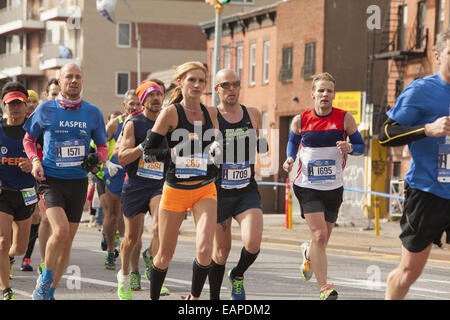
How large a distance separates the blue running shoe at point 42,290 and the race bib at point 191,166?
1747mm

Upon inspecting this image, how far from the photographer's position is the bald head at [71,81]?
30.5ft

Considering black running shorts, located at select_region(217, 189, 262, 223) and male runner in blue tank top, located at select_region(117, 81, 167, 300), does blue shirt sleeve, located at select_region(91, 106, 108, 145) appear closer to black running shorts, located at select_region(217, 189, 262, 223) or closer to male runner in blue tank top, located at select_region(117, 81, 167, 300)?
male runner in blue tank top, located at select_region(117, 81, 167, 300)

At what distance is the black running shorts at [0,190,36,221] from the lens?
9.89 metres

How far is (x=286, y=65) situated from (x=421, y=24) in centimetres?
993

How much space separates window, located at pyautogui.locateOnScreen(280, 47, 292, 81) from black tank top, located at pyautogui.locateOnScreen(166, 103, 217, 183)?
33058mm

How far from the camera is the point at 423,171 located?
674 cm

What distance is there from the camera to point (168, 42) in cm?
6188

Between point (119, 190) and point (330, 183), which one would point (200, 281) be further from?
point (119, 190)

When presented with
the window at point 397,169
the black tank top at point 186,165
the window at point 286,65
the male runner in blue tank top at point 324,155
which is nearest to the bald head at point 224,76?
the black tank top at point 186,165

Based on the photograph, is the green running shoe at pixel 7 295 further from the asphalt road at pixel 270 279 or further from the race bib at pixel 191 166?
the race bib at pixel 191 166

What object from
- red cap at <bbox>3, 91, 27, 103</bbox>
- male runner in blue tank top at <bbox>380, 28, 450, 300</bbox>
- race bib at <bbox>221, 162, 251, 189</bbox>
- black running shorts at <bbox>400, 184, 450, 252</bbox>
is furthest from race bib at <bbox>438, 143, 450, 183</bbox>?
red cap at <bbox>3, 91, 27, 103</bbox>
